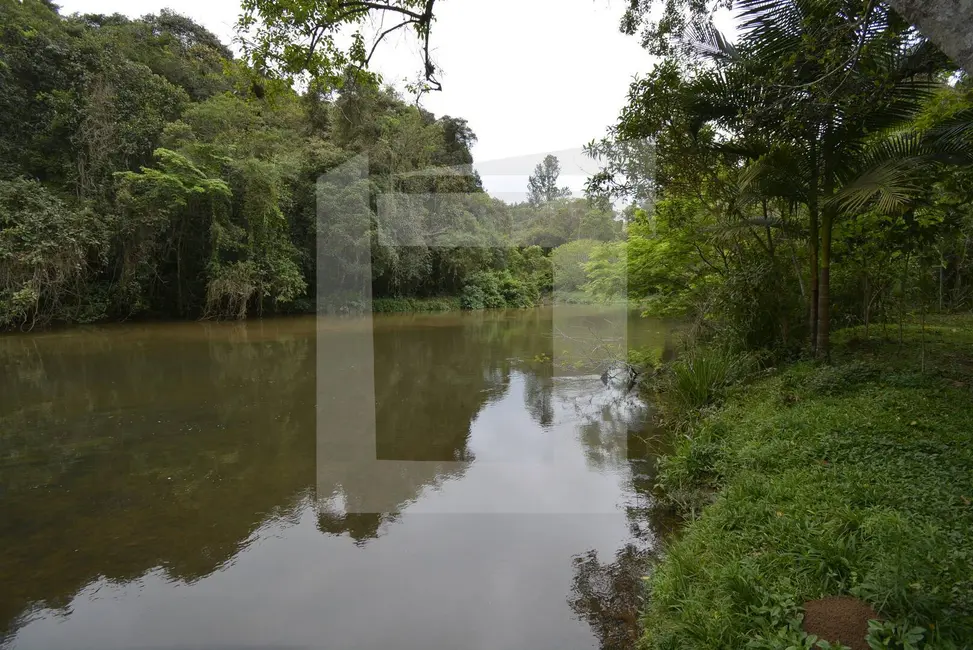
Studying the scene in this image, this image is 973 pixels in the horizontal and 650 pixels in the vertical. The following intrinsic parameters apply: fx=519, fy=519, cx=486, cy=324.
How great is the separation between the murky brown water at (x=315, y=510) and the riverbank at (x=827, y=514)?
444 millimetres

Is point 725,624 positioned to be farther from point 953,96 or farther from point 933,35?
point 953,96

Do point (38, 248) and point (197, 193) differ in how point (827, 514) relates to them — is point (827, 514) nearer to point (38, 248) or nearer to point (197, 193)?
point (38, 248)

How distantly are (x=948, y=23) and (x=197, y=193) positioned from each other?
1377cm

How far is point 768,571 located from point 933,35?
5.15ft

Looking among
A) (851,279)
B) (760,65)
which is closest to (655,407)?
(851,279)

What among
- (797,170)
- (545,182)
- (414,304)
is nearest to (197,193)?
(414,304)

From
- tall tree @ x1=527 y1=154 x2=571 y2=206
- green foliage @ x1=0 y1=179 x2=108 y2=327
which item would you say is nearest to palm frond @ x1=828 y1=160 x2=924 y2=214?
tall tree @ x1=527 y1=154 x2=571 y2=206

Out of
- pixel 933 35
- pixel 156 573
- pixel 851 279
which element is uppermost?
pixel 933 35

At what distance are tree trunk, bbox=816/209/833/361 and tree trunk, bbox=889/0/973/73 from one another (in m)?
2.83

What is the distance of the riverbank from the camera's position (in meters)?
1.44

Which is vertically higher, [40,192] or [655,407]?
[40,192]

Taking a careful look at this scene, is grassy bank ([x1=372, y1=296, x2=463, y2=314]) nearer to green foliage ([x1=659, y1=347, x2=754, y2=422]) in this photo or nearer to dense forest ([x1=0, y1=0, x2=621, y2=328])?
dense forest ([x1=0, y1=0, x2=621, y2=328])

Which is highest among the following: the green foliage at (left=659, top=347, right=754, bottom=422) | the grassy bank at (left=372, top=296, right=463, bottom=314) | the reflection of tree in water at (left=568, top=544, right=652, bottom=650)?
the grassy bank at (left=372, top=296, right=463, bottom=314)

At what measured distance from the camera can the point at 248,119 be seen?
13.5m
